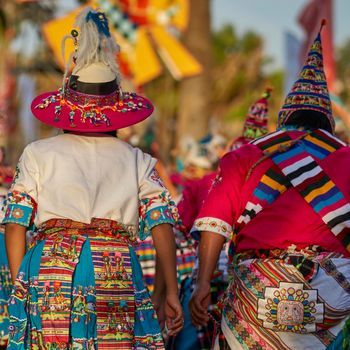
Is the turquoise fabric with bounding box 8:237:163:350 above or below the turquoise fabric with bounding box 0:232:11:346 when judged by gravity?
above

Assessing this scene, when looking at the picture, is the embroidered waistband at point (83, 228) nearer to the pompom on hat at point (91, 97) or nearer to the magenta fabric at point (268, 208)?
the pompom on hat at point (91, 97)

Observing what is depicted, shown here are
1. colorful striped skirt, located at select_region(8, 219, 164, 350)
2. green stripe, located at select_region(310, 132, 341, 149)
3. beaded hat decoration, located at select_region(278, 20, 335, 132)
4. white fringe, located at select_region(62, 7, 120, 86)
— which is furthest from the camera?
beaded hat decoration, located at select_region(278, 20, 335, 132)

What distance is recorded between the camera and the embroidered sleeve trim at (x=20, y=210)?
13.3ft

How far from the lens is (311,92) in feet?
15.7

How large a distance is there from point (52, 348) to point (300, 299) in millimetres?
1171

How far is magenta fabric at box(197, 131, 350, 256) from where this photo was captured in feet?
14.5

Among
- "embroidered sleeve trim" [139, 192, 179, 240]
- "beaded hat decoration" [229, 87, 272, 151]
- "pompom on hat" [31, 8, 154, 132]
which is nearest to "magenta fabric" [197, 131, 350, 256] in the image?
"embroidered sleeve trim" [139, 192, 179, 240]

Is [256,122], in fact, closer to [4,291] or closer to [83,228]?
[4,291]

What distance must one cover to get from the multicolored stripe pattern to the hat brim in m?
0.67

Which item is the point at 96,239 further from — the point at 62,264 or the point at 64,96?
the point at 64,96

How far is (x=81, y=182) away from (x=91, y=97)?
0.43m

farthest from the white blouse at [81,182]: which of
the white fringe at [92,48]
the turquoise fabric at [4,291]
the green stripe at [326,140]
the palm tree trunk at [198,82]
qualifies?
the palm tree trunk at [198,82]

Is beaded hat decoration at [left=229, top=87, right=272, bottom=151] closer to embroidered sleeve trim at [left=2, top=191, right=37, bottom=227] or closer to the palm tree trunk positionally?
embroidered sleeve trim at [left=2, top=191, right=37, bottom=227]

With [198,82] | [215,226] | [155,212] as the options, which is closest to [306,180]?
[215,226]
